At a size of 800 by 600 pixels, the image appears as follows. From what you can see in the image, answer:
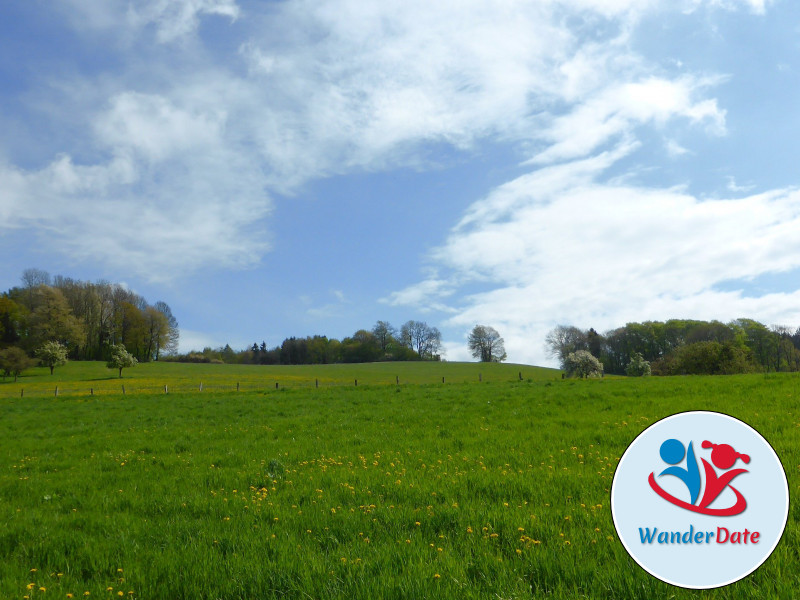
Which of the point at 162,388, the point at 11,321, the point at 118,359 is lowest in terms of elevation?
the point at 162,388

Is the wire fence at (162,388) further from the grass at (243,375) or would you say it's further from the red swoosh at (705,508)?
the red swoosh at (705,508)

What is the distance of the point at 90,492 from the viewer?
34.3 ft

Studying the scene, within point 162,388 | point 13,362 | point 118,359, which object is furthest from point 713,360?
point 13,362

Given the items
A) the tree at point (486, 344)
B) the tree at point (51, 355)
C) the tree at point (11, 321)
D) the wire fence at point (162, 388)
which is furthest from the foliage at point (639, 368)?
the tree at point (11, 321)

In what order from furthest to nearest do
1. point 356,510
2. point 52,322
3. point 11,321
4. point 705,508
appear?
point 11,321 < point 52,322 < point 356,510 < point 705,508

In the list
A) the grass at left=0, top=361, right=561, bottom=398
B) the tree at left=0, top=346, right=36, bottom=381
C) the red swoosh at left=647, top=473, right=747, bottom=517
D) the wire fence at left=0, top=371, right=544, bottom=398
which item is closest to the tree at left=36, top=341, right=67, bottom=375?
the grass at left=0, top=361, right=561, bottom=398

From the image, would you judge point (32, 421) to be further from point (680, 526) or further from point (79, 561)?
point (680, 526)

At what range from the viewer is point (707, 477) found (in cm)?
391

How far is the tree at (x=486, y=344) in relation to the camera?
130m

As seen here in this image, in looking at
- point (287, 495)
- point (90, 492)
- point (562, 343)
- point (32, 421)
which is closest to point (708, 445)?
point (287, 495)

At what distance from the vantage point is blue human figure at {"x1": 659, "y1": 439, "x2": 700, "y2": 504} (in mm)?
3955

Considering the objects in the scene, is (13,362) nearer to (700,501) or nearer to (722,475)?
(700,501)

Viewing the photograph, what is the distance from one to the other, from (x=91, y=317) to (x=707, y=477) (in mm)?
133919

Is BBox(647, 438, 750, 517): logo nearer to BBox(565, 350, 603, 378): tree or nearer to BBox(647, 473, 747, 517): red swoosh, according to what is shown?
BBox(647, 473, 747, 517): red swoosh
